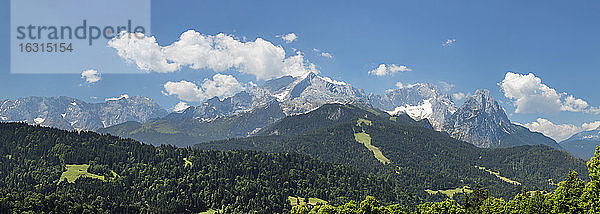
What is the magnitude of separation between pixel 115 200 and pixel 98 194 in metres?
13.1

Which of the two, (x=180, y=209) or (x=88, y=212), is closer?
(x=88, y=212)

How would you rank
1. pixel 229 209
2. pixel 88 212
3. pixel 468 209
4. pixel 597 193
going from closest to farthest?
pixel 597 193 → pixel 468 209 → pixel 88 212 → pixel 229 209

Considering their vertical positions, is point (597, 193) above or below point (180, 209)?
above

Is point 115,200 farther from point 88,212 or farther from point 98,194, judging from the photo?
point 88,212

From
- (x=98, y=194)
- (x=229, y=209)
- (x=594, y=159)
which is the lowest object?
(x=229, y=209)

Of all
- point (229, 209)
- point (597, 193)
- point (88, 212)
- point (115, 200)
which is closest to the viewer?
point (597, 193)

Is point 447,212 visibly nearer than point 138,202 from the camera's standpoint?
Yes

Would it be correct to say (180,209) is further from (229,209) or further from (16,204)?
(16,204)

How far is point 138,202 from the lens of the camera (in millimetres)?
192875

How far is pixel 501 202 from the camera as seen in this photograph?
111 metres

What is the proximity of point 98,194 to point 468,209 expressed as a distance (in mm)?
174024

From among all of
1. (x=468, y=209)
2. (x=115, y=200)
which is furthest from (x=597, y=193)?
(x=115, y=200)

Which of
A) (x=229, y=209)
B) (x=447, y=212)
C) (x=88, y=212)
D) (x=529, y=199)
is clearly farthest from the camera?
(x=229, y=209)

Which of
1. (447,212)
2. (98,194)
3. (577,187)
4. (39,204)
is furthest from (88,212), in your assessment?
(577,187)
